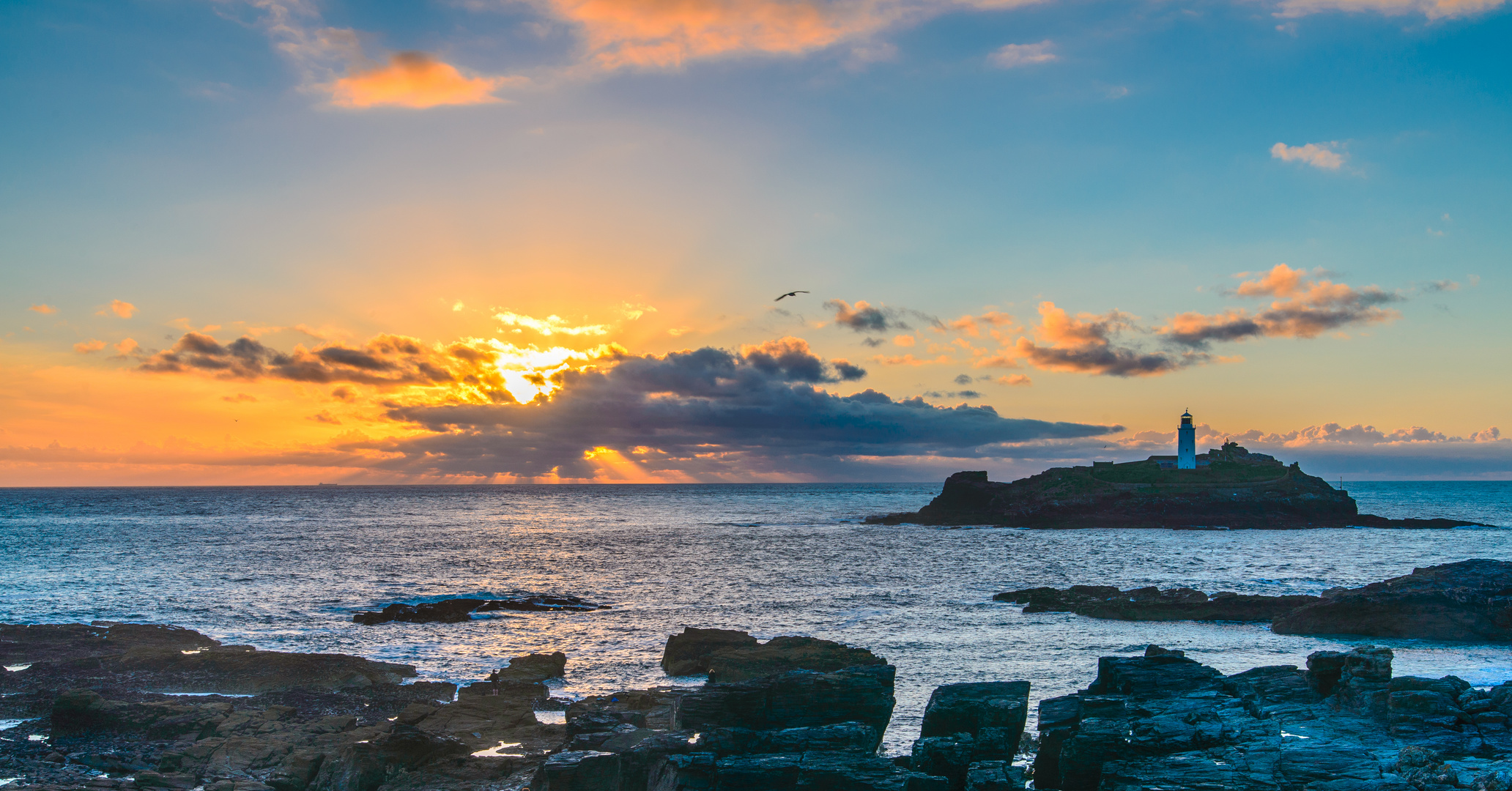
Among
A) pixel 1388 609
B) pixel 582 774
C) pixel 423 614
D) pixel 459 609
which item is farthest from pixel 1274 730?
pixel 459 609

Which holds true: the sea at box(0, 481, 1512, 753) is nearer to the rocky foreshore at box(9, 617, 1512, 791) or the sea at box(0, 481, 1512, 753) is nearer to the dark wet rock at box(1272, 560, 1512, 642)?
the dark wet rock at box(1272, 560, 1512, 642)

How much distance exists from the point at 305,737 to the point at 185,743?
287 cm

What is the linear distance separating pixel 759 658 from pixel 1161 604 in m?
21.0

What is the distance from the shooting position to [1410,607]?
30172 mm

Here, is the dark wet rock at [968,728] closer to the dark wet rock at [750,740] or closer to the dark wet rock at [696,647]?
the dark wet rock at [750,740]

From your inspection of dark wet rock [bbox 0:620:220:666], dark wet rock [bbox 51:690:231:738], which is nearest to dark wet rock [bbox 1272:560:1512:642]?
dark wet rock [bbox 51:690:231:738]

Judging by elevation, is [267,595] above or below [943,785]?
below

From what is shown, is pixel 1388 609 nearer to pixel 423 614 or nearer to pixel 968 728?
pixel 968 728

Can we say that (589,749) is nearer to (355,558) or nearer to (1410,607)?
(1410,607)

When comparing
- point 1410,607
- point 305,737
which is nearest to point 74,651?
point 305,737

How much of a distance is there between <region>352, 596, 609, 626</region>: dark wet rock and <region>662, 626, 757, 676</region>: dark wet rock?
46.4 feet

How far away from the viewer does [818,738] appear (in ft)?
45.8

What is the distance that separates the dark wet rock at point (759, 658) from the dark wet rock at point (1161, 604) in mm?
15800

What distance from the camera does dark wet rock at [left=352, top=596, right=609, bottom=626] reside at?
3722cm
